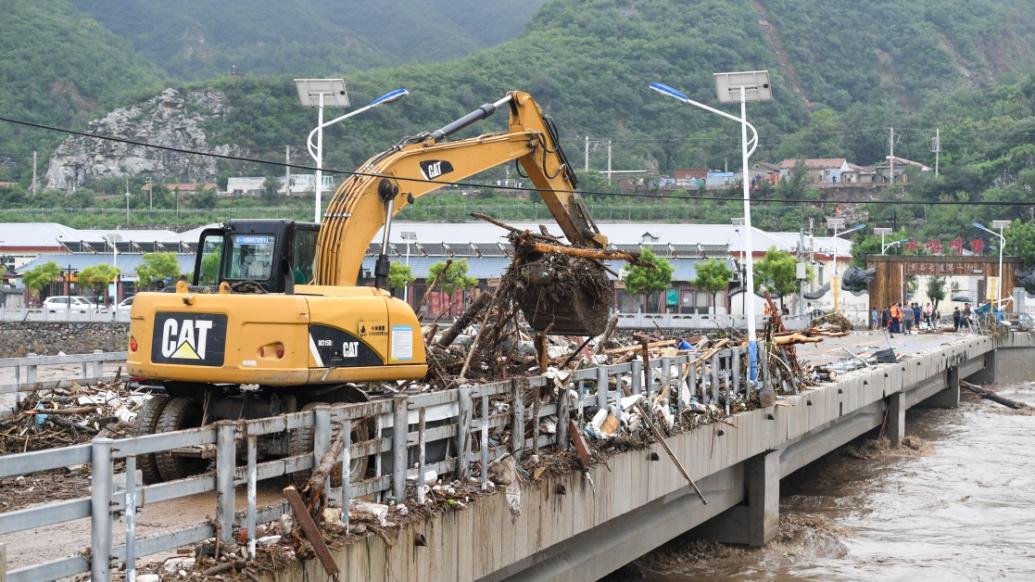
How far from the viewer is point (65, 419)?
1590 centimetres

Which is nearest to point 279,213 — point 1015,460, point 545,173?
point 1015,460

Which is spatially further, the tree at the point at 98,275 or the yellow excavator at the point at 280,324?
the tree at the point at 98,275

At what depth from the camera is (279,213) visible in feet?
358

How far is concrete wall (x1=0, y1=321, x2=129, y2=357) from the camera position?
61344 mm

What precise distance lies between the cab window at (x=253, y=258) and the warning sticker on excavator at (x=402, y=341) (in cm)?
213

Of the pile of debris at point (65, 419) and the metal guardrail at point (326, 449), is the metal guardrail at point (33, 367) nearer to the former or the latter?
the pile of debris at point (65, 419)

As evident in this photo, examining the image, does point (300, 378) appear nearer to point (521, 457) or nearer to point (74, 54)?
point (521, 457)

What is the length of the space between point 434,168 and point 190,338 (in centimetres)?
534

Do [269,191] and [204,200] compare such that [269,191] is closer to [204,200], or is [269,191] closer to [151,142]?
[204,200]

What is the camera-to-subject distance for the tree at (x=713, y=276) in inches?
2776

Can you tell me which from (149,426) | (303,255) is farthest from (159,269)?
(149,426)

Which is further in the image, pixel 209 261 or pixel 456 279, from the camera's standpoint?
pixel 456 279

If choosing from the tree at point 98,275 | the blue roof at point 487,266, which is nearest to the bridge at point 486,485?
the blue roof at point 487,266

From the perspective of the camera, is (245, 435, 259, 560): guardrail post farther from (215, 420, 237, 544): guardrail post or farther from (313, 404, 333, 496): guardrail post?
(313, 404, 333, 496): guardrail post
